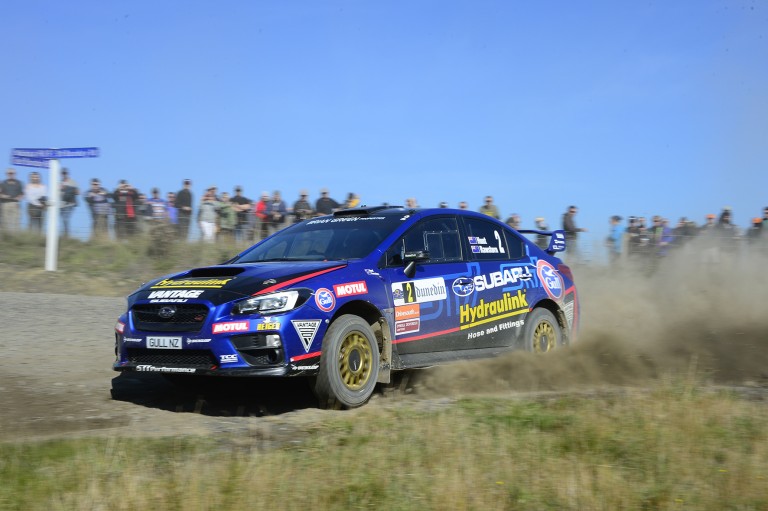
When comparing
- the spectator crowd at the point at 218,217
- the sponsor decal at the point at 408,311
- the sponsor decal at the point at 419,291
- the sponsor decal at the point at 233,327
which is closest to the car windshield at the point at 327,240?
the sponsor decal at the point at 419,291

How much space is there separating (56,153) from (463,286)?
10363 millimetres

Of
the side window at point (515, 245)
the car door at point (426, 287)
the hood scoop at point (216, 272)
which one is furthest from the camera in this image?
the side window at point (515, 245)

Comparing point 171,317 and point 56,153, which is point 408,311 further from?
point 56,153

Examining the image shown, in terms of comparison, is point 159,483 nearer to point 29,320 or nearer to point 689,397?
point 689,397

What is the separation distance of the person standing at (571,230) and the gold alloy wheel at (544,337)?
950 cm

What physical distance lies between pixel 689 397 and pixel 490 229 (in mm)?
2968

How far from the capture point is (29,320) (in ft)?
37.8

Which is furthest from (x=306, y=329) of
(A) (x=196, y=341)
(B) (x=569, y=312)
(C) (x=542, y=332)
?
(B) (x=569, y=312)

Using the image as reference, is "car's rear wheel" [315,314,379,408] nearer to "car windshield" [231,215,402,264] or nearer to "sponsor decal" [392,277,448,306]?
"sponsor decal" [392,277,448,306]

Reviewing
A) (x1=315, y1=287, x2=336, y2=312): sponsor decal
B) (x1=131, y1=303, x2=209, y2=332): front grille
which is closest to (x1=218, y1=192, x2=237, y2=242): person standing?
(x1=131, y1=303, x2=209, y2=332): front grille

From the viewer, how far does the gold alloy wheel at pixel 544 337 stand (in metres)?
8.86

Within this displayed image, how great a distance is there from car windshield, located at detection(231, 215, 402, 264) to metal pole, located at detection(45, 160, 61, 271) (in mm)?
8670

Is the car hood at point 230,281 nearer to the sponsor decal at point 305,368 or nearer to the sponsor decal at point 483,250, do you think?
the sponsor decal at point 305,368

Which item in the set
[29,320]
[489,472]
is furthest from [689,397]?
[29,320]
